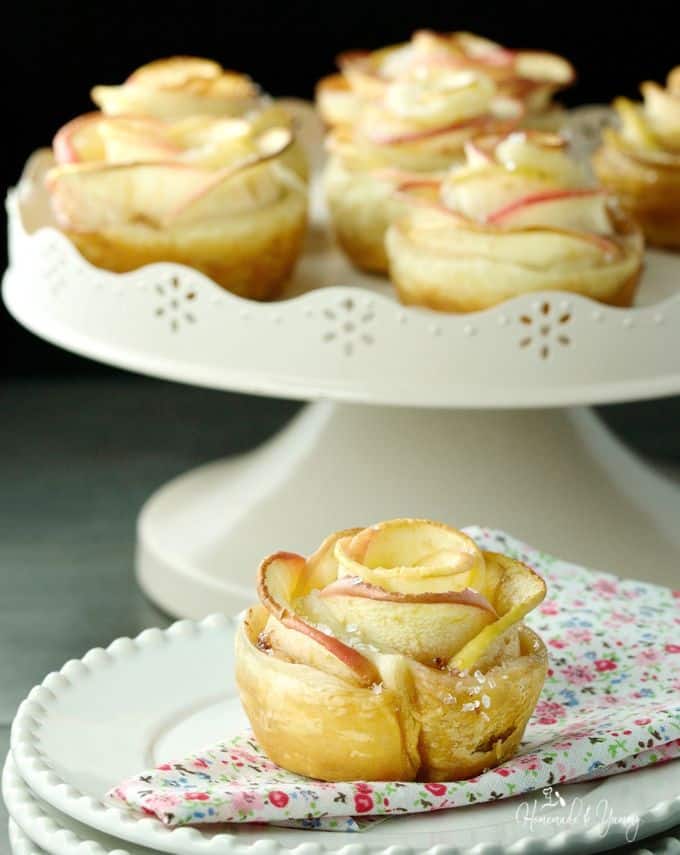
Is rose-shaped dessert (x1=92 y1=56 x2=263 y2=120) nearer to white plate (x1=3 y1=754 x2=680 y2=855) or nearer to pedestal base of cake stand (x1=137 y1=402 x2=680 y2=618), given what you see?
pedestal base of cake stand (x1=137 y1=402 x2=680 y2=618)

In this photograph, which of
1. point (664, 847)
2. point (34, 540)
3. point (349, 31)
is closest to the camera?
point (664, 847)

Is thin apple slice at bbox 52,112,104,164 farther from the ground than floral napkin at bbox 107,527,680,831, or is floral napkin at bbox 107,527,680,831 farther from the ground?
thin apple slice at bbox 52,112,104,164

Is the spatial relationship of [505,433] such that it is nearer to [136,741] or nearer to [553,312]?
[553,312]

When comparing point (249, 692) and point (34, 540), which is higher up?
point (249, 692)

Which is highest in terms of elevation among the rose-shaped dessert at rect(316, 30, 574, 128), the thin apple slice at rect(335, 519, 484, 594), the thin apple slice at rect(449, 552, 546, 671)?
the thin apple slice at rect(335, 519, 484, 594)

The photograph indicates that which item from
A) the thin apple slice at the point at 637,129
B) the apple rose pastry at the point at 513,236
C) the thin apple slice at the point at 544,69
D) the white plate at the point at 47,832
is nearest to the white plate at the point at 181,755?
the white plate at the point at 47,832

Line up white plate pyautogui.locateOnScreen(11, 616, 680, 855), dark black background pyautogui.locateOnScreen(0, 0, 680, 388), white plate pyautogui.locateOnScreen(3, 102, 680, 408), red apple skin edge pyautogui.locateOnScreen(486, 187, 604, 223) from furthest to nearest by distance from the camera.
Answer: dark black background pyautogui.locateOnScreen(0, 0, 680, 388)
red apple skin edge pyautogui.locateOnScreen(486, 187, 604, 223)
white plate pyautogui.locateOnScreen(3, 102, 680, 408)
white plate pyautogui.locateOnScreen(11, 616, 680, 855)

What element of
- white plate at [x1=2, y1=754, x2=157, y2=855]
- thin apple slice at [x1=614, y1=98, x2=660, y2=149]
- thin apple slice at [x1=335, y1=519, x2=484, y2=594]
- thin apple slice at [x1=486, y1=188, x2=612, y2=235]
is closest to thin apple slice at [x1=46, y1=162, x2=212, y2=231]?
thin apple slice at [x1=486, y1=188, x2=612, y2=235]

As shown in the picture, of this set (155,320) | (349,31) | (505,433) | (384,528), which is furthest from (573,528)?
(349,31)
